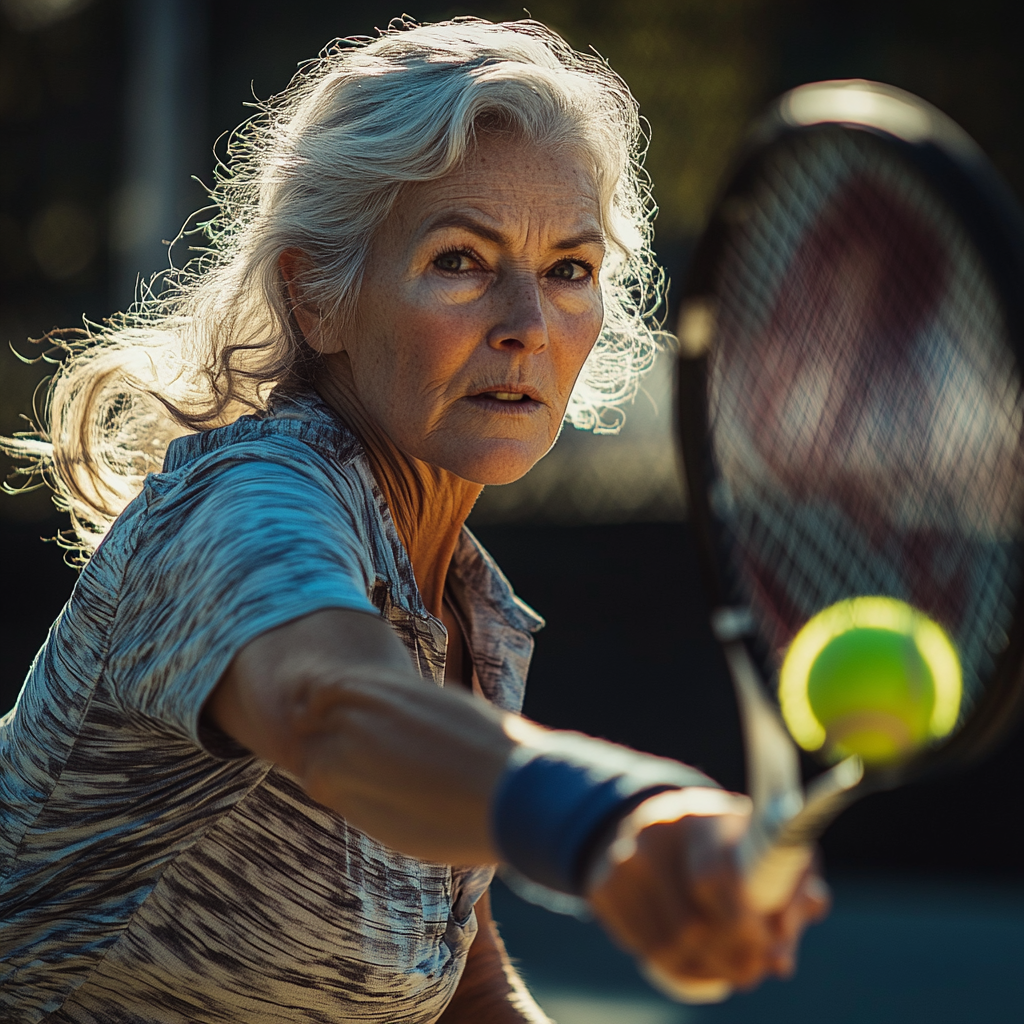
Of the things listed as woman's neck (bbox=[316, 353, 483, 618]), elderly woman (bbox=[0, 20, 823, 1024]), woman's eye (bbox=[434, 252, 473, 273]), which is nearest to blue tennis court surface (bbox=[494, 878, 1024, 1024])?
elderly woman (bbox=[0, 20, 823, 1024])

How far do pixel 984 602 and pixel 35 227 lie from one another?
703cm

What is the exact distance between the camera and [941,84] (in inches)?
252

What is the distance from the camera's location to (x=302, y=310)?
1.87 meters

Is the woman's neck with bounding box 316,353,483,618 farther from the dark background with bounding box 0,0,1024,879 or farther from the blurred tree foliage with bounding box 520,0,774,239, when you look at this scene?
the blurred tree foliage with bounding box 520,0,774,239

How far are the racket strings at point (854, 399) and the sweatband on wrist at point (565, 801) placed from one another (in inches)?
19.1

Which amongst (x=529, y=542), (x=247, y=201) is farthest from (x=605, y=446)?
(x=247, y=201)

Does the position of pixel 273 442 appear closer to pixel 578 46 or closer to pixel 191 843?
pixel 191 843

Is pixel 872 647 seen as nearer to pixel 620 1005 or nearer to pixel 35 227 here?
pixel 620 1005

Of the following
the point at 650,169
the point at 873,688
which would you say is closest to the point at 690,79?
the point at 650,169

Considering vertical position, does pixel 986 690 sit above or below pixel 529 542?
above

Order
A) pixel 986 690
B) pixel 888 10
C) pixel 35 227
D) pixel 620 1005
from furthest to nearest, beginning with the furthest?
pixel 35 227 < pixel 888 10 < pixel 620 1005 < pixel 986 690

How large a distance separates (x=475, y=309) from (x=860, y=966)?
12.2 feet

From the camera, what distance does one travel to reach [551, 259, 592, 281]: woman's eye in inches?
71.7

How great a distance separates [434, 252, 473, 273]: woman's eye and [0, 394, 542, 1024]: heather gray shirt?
0.74 feet
